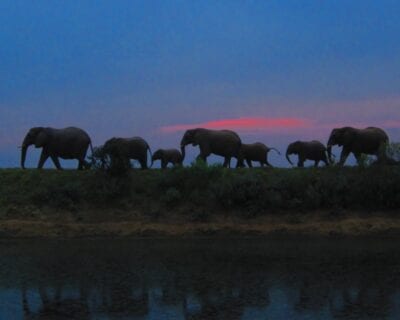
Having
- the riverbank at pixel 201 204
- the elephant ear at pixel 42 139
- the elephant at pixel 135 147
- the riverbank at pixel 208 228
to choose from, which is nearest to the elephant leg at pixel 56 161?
the elephant ear at pixel 42 139

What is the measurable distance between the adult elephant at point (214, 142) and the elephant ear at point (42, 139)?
23.0 ft

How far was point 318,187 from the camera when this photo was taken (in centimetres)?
2225

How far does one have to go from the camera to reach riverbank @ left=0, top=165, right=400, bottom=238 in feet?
66.1

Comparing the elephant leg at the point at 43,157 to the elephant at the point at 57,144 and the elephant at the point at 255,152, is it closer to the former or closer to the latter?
the elephant at the point at 57,144

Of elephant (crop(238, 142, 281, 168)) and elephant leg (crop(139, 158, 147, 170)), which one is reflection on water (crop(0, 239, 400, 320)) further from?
elephant (crop(238, 142, 281, 168))

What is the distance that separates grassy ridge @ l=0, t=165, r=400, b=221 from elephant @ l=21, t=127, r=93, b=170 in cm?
312

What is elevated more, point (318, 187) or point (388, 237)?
point (318, 187)

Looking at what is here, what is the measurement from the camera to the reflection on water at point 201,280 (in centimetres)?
931

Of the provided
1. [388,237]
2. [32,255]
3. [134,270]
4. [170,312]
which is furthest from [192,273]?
[388,237]

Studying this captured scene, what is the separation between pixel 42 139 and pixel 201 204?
8.48 m

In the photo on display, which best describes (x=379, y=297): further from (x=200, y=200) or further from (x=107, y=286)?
(x=200, y=200)

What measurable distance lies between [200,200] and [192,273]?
9.70 metres

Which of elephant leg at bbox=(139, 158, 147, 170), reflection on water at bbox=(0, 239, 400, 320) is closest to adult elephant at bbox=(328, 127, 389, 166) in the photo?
elephant leg at bbox=(139, 158, 147, 170)

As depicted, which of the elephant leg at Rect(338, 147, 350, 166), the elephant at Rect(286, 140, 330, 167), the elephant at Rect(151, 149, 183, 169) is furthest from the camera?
the elephant at Rect(151, 149, 183, 169)
